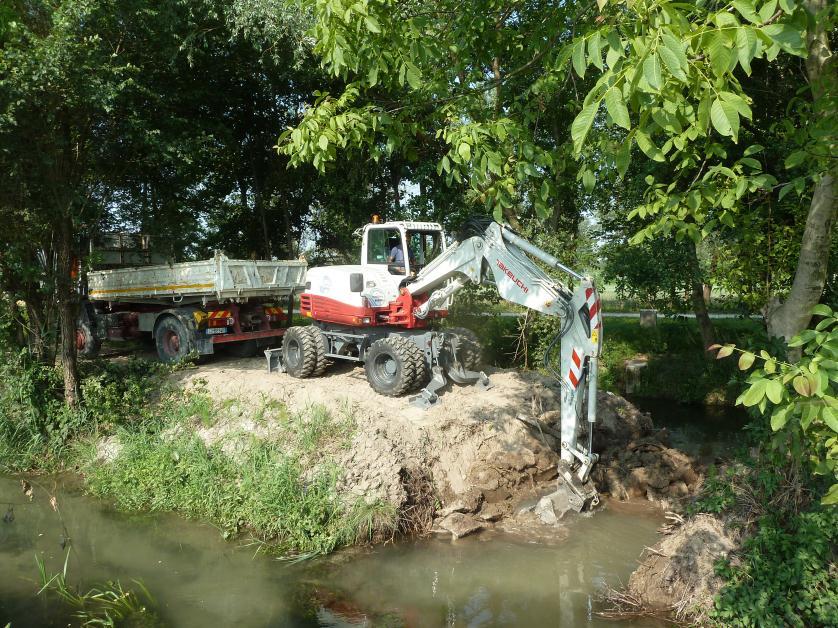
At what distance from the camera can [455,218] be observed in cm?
1496

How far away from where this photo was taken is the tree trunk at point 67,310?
9805 millimetres

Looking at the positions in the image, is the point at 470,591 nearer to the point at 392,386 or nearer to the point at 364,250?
the point at 392,386

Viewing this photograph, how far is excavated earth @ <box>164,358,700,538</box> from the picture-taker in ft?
25.3

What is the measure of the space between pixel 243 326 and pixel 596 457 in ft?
24.5

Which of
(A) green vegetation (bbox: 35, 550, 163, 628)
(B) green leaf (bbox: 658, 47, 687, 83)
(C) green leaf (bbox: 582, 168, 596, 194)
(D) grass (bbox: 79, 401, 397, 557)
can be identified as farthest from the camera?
(D) grass (bbox: 79, 401, 397, 557)

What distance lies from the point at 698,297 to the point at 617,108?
1098 cm

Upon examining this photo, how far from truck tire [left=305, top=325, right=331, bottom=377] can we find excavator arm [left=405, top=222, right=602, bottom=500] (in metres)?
3.13

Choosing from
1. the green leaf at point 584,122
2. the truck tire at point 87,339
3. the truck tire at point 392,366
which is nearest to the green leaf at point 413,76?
the green leaf at point 584,122

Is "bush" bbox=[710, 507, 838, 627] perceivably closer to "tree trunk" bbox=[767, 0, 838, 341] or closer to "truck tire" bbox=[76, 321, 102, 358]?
"tree trunk" bbox=[767, 0, 838, 341]

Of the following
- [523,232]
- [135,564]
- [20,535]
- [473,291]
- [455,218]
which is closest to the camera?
[135,564]

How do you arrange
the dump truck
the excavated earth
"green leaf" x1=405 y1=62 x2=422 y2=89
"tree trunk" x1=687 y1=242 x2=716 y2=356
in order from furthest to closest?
the dump truck, "tree trunk" x1=687 y1=242 x2=716 y2=356, the excavated earth, "green leaf" x1=405 y1=62 x2=422 y2=89

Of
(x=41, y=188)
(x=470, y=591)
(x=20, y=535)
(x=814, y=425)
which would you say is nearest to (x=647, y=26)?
(x=814, y=425)

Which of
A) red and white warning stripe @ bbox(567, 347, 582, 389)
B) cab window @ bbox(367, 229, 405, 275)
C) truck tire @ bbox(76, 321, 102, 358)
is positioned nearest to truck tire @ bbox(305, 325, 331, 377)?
cab window @ bbox(367, 229, 405, 275)

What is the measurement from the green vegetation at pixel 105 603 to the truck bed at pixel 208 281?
5.85 meters
